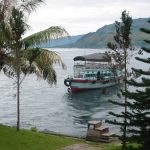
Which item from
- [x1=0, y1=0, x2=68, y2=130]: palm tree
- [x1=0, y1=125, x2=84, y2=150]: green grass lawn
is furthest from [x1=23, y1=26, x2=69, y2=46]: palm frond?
[x1=0, y1=125, x2=84, y2=150]: green grass lawn

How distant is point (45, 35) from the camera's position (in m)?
24.5

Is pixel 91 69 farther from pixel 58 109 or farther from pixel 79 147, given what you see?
pixel 79 147

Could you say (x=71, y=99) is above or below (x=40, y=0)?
below

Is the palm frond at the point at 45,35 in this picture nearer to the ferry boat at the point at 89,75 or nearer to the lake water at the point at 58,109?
the lake water at the point at 58,109

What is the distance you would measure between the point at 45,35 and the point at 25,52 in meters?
1.59

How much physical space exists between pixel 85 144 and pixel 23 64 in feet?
20.2

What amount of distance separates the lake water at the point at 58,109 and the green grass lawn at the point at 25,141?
18.5 metres

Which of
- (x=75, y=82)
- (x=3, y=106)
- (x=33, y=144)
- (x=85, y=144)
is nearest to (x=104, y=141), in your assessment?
(x=85, y=144)

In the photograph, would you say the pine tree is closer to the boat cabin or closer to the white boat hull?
the boat cabin

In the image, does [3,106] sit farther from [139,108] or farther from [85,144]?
[139,108]

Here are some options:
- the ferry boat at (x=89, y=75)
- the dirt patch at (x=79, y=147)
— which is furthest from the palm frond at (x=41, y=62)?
the ferry boat at (x=89, y=75)

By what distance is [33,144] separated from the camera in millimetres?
Result: 21484

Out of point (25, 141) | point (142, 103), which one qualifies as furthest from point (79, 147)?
point (142, 103)

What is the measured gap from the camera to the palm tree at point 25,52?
75.8 feet
